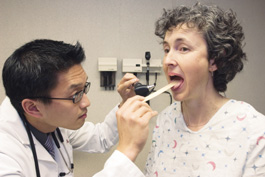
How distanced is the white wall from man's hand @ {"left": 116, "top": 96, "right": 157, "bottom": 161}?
1229mm

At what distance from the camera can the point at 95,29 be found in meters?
1.90

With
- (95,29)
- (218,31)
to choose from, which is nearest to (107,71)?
(95,29)

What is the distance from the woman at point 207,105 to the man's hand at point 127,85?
0.25 meters

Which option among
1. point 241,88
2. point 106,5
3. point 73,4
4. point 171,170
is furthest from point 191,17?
point 241,88

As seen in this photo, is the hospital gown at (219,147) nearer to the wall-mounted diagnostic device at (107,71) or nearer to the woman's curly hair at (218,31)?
the woman's curly hair at (218,31)

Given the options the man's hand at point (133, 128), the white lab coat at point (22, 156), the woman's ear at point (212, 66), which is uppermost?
the woman's ear at point (212, 66)

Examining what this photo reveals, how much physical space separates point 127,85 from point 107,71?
30.3 inches

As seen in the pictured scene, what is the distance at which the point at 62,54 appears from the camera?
0.94 metres

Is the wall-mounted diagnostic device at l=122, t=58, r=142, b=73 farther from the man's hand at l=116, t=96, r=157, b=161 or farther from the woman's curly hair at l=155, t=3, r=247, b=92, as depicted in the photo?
the man's hand at l=116, t=96, r=157, b=161

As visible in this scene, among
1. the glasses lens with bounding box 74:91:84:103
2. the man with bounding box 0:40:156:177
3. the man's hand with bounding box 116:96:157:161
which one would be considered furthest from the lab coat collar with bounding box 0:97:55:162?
the man's hand with bounding box 116:96:157:161

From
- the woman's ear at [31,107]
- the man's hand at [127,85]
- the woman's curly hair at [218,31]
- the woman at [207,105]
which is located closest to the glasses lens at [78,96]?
the woman's ear at [31,107]

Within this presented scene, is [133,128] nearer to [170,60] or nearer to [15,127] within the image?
[170,60]

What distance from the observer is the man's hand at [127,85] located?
3.88 ft

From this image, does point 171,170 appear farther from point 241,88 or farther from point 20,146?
point 241,88
